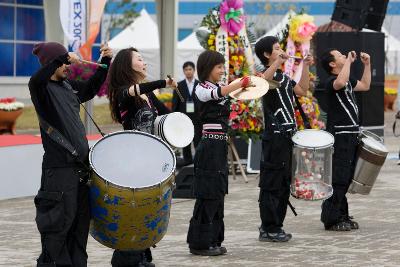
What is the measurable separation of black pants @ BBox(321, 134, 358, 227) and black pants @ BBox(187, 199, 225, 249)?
1.64 metres

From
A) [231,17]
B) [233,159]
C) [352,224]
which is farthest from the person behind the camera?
[233,159]

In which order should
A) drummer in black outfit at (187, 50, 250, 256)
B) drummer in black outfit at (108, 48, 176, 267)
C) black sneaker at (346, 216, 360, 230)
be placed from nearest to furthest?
1. drummer in black outfit at (108, 48, 176, 267)
2. drummer in black outfit at (187, 50, 250, 256)
3. black sneaker at (346, 216, 360, 230)

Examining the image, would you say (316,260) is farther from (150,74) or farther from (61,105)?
(150,74)

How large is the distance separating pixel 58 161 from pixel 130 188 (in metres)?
0.50

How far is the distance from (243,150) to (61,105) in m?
9.74

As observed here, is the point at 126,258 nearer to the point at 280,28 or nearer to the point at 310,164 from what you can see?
the point at 310,164

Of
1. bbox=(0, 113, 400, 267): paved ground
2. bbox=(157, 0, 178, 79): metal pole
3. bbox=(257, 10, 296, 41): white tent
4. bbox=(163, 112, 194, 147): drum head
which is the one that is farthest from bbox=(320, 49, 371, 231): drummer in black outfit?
bbox=(157, 0, 178, 79): metal pole

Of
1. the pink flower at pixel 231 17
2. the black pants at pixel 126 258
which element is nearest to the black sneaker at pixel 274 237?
the black pants at pixel 126 258

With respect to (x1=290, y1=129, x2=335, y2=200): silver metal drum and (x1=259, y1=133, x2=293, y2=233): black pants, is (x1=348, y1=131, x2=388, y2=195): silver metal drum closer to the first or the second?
(x1=290, y1=129, x2=335, y2=200): silver metal drum

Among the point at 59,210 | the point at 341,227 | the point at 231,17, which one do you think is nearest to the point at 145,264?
the point at 59,210

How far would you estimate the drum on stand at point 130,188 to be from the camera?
6.51m

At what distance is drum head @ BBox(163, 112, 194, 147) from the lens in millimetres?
7641

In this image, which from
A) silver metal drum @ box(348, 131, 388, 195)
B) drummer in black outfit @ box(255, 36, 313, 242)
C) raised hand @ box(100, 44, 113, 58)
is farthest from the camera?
silver metal drum @ box(348, 131, 388, 195)

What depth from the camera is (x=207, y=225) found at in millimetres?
8664
